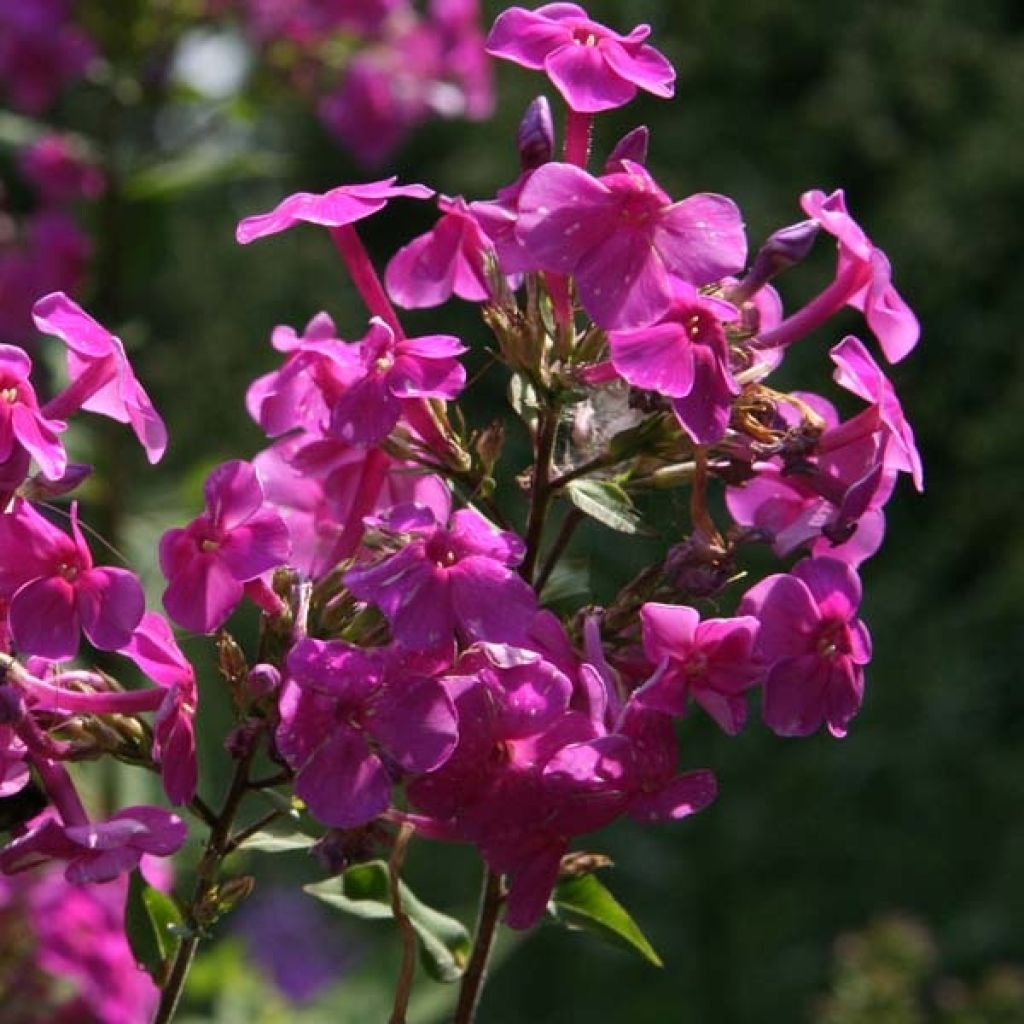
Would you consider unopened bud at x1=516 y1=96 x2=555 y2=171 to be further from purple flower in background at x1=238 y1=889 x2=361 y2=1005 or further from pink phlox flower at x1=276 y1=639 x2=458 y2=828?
purple flower in background at x1=238 y1=889 x2=361 y2=1005

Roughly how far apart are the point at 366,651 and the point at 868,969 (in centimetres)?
157

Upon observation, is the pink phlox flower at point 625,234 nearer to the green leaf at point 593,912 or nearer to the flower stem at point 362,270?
the flower stem at point 362,270

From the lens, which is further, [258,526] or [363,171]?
[363,171]

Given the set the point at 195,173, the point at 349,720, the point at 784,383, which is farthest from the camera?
the point at 784,383

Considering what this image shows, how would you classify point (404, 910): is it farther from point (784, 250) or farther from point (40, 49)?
point (40, 49)

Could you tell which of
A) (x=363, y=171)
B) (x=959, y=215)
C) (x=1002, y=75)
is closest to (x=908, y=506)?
(x=959, y=215)

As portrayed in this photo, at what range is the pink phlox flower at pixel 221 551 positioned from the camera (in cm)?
94

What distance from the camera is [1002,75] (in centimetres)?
471

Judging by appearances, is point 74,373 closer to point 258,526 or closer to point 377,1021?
point 258,526

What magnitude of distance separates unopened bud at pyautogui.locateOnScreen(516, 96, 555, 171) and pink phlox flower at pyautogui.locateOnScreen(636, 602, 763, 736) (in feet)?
0.88

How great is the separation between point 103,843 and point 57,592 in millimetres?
118

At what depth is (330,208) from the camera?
1018 mm

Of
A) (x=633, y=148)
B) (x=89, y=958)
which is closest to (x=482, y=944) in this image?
(x=633, y=148)

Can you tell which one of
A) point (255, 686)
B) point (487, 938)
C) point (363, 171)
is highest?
point (255, 686)
